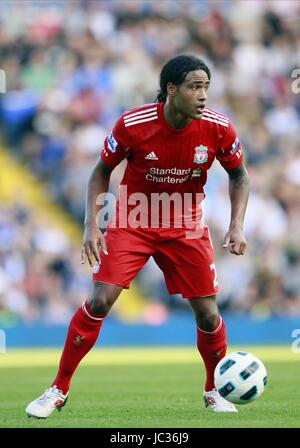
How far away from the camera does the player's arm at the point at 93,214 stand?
705cm

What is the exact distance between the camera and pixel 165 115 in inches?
285

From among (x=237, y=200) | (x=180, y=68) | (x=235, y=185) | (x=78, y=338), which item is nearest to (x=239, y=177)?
(x=235, y=185)

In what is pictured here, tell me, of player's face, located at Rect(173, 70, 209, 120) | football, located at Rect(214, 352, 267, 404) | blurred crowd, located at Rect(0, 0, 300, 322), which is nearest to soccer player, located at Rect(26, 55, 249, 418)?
player's face, located at Rect(173, 70, 209, 120)

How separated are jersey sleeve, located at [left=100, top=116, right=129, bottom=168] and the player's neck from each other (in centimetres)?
32

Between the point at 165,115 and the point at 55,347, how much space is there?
25.7 ft

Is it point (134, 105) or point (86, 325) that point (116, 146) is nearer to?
point (86, 325)

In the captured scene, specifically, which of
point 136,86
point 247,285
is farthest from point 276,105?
point 247,285

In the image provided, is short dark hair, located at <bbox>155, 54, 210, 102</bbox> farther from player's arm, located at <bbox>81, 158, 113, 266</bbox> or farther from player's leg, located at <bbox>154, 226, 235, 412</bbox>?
player's leg, located at <bbox>154, 226, 235, 412</bbox>

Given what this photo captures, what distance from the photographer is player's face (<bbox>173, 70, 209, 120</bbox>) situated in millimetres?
7016

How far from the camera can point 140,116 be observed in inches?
284

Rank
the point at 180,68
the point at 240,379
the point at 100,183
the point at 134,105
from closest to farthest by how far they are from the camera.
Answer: the point at 240,379
the point at 180,68
the point at 100,183
the point at 134,105

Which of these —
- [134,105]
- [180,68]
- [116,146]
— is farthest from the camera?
[134,105]

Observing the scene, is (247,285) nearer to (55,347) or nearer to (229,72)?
(55,347)

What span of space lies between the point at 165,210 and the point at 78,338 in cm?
110
